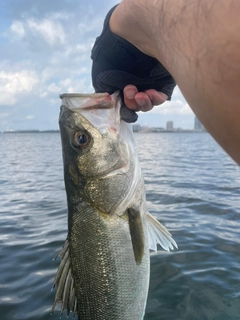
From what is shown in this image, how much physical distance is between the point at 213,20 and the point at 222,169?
17524 mm

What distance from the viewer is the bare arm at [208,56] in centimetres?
93

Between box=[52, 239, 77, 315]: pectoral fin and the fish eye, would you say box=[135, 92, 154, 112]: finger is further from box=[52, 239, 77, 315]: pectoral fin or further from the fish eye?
box=[52, 239, 77, 315]: pectoral fin

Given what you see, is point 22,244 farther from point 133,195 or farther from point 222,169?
point 222,169

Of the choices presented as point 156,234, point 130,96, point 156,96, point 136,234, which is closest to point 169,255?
point 156,234

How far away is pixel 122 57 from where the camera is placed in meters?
2.34

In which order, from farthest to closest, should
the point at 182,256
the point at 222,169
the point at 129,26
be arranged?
the point at 222,169 < the point at 182,256 < the point at 129,26

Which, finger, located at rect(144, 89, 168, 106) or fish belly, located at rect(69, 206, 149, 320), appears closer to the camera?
fish belly, located at rect(69, 206, 149, 320)

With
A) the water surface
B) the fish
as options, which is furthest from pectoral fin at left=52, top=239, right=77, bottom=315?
the water surface

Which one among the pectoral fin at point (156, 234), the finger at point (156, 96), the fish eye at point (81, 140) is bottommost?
the pectoral fin at point (156, 234)

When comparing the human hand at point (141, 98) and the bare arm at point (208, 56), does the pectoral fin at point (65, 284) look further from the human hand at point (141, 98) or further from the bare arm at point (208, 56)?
the bare arm at point (208, 56)

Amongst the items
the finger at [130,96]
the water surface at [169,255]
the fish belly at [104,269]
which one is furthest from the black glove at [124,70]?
the water surface at [169,255]

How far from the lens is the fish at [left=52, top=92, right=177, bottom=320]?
2.33 metres

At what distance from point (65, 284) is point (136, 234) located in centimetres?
63

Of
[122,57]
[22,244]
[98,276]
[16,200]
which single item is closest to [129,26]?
[122,57]
